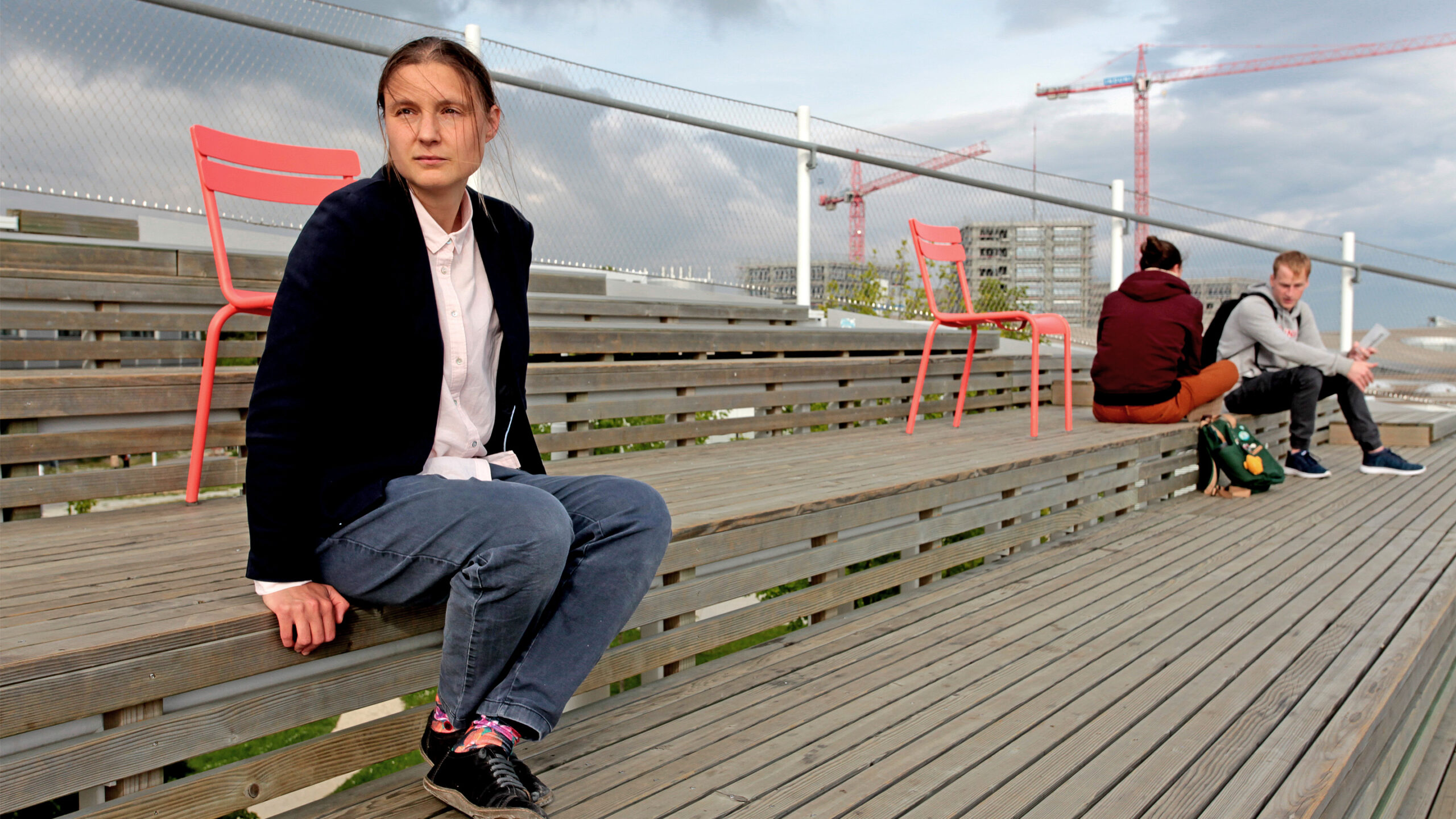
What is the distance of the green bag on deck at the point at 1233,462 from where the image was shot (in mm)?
4402

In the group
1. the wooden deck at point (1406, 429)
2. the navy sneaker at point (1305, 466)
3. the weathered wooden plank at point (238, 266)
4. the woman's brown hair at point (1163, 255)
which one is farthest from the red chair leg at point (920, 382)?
the wooden deck at point (1406, 429)

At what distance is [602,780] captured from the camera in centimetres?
153

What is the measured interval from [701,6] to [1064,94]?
7708 cm

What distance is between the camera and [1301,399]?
4.98 meters

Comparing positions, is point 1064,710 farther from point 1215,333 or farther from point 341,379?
point 1215,333

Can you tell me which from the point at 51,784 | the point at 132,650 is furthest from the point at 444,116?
the point at 51,784

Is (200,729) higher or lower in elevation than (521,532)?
lower

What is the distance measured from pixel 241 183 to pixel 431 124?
125 centimetres

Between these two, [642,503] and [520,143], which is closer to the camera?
[642,503]

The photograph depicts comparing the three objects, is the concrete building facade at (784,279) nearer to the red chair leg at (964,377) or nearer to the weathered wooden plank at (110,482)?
the red chair leg at (964,377)

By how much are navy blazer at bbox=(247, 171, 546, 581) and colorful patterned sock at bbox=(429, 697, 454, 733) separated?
28 centimetres

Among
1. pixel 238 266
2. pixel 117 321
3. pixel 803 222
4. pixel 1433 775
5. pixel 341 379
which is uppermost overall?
pixel 803 222

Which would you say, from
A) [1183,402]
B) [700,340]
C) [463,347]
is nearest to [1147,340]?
[1183,402]

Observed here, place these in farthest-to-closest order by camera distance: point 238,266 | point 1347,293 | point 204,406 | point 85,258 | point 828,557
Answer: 1. point 1347,293
2. point 238,266
3. point 85,258
4. point 828,557
5. point 204,406
